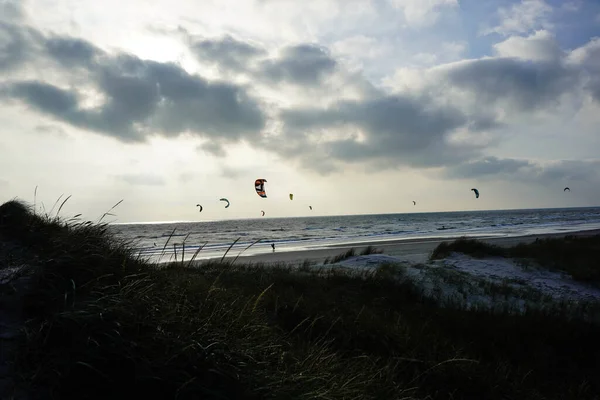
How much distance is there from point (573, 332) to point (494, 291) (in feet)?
9.84

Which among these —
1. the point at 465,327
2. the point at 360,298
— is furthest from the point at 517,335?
the point at 360,298

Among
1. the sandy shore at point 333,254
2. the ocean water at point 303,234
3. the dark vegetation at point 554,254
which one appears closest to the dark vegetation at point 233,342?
the ocean water at point 303,234

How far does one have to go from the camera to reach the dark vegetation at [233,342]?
270cm

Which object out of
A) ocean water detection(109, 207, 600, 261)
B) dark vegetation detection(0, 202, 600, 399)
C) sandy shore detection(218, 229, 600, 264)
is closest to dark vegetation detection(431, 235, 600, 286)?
sandy shore detection(218, 229, 600, 264)

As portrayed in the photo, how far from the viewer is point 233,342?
348cm

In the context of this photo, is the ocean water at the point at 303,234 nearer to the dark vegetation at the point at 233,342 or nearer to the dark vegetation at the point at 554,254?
the dark vegetation at the point at 233,342

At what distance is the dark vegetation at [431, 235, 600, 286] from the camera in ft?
46.3

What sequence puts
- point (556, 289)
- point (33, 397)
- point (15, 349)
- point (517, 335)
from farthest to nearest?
point (556, 289) < point (517, 335) < point (15, 349) < point (33, 397)

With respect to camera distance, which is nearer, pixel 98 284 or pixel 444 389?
pixel 98 284

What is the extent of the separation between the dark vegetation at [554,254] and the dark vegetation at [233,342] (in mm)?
6718

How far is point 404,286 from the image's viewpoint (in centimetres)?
1060

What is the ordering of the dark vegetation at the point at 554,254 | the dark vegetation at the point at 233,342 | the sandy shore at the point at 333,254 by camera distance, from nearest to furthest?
the dark vegetation at the point at 233,342
the dark vegetation at the point at 554,254
the sandy shore at the point at 333,254

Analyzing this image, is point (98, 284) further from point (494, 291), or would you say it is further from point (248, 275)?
point (494, 291)

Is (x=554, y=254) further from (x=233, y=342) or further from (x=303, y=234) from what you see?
(x=303, y=234)
